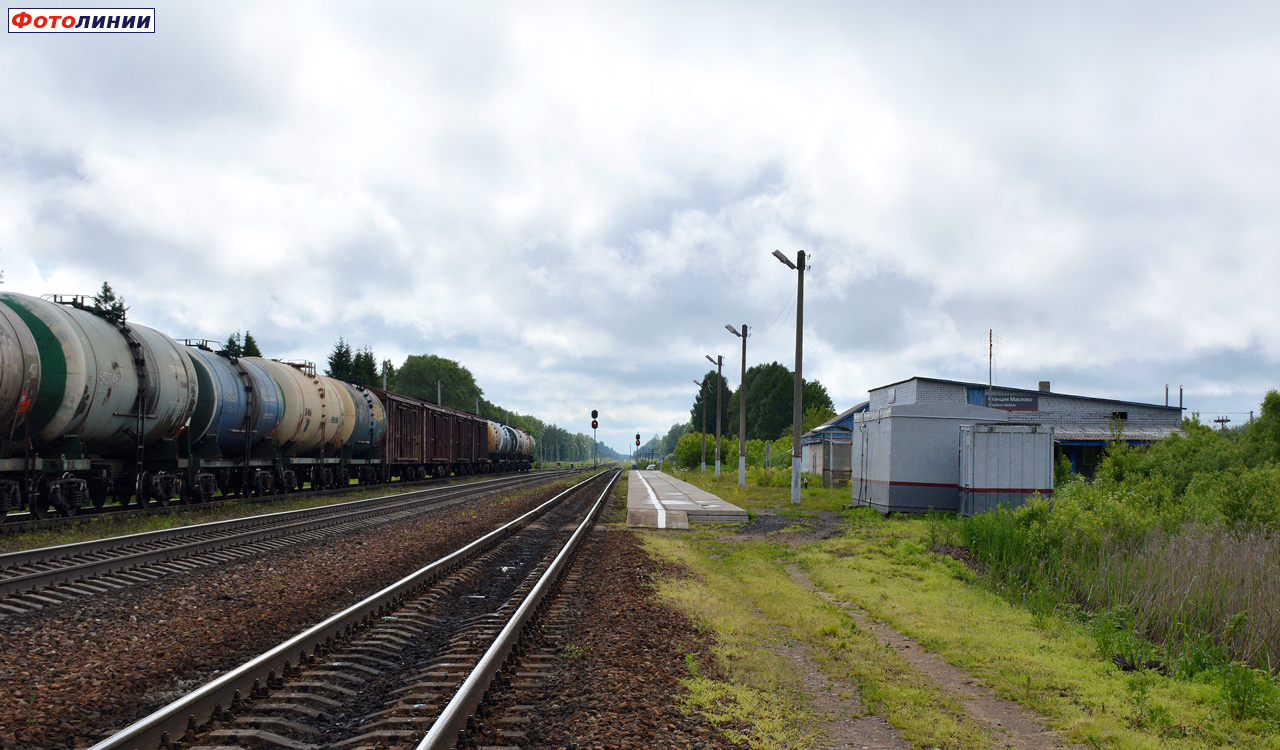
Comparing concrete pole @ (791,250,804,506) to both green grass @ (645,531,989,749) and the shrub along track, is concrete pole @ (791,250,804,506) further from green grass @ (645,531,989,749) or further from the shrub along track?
the shrub along track

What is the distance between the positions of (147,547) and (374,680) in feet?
25.9

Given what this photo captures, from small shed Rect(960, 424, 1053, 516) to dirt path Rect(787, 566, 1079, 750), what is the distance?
439 inches

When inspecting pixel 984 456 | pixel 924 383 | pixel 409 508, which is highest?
pixel 924 383

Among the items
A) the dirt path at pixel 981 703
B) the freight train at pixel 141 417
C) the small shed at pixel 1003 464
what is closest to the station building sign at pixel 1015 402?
the small shed at pixel 1003 464

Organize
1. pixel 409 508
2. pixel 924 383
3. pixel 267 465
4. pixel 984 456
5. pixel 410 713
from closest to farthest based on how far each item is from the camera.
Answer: pixel 410 713 < pixel 984 456 < pixel 409 508 < pixel 267 465 < pixel 924 383

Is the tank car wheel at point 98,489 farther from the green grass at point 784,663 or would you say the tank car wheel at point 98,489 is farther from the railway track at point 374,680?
the green grass at point 784,663

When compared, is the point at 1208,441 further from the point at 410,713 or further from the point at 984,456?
the point at 410,713

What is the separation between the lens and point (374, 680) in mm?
5734

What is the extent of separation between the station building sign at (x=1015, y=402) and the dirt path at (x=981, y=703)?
4493 centimetres

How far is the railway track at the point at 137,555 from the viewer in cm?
845

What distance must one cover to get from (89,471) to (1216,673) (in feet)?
59.1

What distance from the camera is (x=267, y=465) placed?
23.0 m

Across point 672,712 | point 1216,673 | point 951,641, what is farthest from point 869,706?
point 1216,673

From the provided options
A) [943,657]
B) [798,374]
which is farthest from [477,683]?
[798,374]
